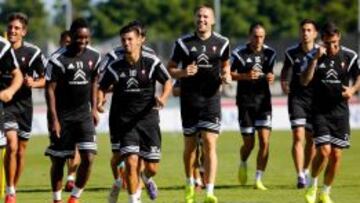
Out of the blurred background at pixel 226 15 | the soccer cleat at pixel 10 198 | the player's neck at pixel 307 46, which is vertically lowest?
the soccer cleat at pixel 10 198

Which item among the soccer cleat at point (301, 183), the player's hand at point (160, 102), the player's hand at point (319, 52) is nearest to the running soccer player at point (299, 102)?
the soccer cleat at point (301, 183)

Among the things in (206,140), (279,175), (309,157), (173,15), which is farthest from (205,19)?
(173,15)

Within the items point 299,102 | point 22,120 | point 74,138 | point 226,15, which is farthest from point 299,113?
point 226,15

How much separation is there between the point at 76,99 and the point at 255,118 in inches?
190

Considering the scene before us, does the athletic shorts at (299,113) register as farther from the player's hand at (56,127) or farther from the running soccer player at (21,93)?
the player's hand at (56,127)

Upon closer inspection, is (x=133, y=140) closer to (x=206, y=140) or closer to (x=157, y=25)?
(x=206, y=140)

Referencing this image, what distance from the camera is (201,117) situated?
637 inches

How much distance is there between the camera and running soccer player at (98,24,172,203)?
14.5 meters

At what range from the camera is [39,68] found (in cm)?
1684

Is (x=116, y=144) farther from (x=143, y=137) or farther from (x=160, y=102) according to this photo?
(x=160, y=102)

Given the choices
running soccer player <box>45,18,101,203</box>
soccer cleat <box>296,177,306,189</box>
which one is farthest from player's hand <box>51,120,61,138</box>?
soccer cleat <box>296,177,306,189</box>

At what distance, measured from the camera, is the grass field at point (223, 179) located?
17078mm

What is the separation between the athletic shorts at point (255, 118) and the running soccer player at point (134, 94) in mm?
4807

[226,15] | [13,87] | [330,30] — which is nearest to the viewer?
[13,87]
